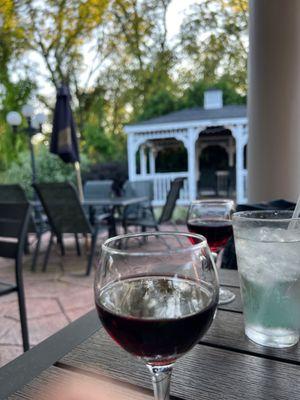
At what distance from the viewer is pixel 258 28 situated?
6.63 feet

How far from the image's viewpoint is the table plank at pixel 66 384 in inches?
19.0

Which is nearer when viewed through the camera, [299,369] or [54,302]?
[299,369]

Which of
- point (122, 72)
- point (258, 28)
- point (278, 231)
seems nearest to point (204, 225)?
point (278, 231)

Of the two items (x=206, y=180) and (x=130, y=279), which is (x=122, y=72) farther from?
(x=130, y=279)

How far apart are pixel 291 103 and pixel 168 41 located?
7.98m

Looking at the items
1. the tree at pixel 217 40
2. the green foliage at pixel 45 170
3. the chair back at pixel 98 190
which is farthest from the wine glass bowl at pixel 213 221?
the green foliage at pixel 45 170

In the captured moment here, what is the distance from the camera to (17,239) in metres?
1.73

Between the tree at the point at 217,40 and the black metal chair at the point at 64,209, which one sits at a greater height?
the tree at the point at 217,40

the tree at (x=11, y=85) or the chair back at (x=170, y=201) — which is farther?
the tree at (x=11, y=85)

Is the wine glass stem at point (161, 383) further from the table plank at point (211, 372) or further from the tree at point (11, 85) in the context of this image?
the tree at point (11, 85)

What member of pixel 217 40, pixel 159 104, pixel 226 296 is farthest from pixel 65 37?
pixel 226 296

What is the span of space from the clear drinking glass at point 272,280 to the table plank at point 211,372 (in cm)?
6

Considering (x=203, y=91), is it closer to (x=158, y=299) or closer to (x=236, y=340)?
(x=236, y=340)

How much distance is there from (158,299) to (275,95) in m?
1.90
